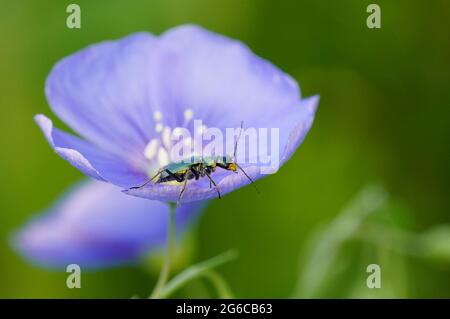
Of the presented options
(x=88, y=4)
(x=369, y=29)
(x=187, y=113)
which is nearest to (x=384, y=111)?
(x=369, y=29)

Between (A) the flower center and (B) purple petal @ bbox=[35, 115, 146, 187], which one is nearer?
(B) purple petal @ bbox=[35, 115, 146, 187]

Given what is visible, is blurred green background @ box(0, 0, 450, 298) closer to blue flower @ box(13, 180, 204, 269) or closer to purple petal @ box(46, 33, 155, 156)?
blue flower @ box(13, 180, 204, 269)

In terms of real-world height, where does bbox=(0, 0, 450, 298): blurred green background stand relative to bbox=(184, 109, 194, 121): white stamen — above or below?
above

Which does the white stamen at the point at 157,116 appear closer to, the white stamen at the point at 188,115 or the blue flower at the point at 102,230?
the white stamen at the point at 188,115

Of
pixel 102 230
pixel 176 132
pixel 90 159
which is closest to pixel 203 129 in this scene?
pixel 176 132

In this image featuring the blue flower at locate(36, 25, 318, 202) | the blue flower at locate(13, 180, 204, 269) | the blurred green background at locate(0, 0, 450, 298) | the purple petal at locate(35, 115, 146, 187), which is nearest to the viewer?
the purple petal at locate(35, 115, 146, 187)

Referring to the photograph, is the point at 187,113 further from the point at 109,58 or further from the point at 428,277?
the point at 428,277

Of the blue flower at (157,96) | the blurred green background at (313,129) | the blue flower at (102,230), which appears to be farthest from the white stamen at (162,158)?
the blurred green background at (313,129)

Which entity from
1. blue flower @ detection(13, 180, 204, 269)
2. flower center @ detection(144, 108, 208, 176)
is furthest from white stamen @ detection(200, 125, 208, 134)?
blue flower @ detection(13, 180, 204, 269)
